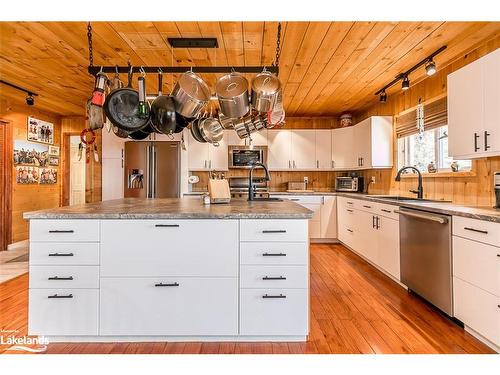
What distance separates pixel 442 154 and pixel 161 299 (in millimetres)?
3342

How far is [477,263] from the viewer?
2008mm

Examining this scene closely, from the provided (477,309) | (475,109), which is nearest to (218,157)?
(475,109)

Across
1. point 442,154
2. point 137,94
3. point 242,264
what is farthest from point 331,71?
point 242,264

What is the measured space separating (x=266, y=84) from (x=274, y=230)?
3.96ft

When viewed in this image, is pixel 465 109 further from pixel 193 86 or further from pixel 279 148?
pixel 279 148

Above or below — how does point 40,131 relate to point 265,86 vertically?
above

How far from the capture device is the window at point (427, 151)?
3.31 m

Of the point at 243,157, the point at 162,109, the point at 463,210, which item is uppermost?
the point at 162,109

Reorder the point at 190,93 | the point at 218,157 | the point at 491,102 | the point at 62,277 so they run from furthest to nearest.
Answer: the point at 218,157 → the point at 190,93 → the point at 491,102 → the point at 62,277

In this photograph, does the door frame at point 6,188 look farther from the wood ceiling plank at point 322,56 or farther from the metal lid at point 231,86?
the wood ceiling plank at point 322,56

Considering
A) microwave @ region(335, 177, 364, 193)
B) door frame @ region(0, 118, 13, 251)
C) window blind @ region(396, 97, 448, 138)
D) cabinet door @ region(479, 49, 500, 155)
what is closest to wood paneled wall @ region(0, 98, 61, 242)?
door frame @ region(0, 118, 13, 251)

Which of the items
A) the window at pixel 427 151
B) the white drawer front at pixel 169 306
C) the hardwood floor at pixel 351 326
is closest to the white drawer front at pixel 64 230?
the white drawer front at pixel 169 306

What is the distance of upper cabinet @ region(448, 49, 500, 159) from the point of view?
220cm
